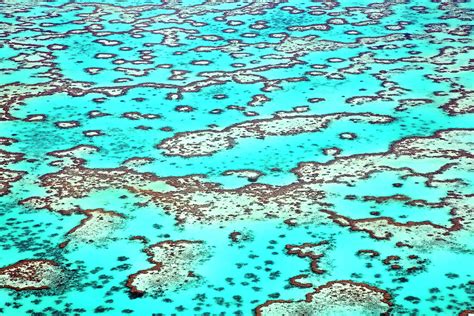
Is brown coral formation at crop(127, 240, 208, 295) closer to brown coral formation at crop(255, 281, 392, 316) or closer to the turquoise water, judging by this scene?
the turquoise water

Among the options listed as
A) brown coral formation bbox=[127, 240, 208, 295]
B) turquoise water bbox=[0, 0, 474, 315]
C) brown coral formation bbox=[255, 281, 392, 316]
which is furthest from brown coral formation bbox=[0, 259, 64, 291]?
brown coral formation bbox=[255, 281, 392, 316]

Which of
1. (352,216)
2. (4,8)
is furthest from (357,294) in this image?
(4,8)

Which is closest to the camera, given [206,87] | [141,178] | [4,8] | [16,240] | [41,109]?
[16,240]

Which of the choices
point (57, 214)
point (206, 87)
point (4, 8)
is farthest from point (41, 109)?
point (4, 8)

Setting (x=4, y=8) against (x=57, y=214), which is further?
(x=4, y=8)

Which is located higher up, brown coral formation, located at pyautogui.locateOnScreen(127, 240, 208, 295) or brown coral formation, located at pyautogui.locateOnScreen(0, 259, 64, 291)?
brown coral formation, located at pyautogui.locateOnScreen(0, 259, 64, 291)

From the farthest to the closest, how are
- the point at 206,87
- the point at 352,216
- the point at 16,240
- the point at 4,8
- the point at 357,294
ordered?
the point at 4,8
the point at 206,87
the point at 352,216
the point at 16,240
the point at 357,294

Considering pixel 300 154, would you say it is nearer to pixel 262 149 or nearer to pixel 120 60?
pixel 262 149
